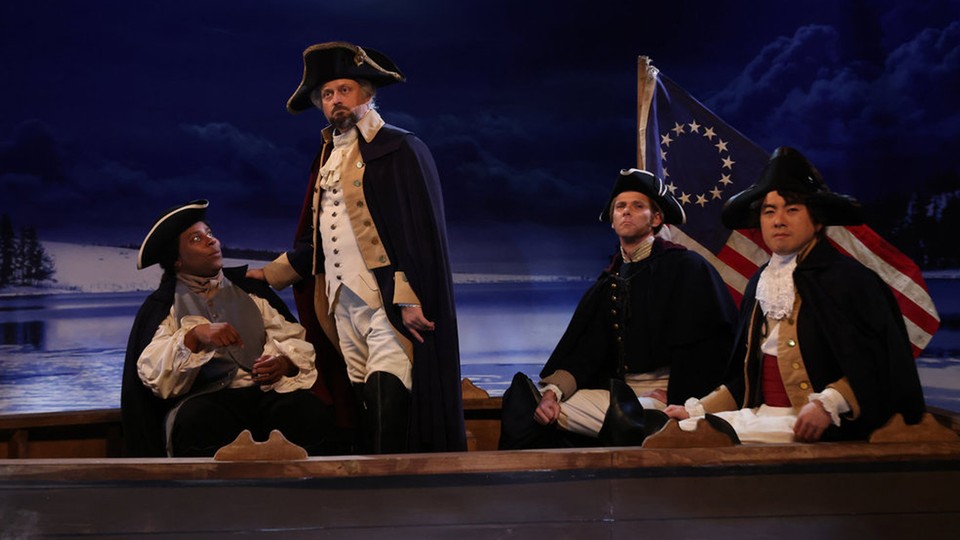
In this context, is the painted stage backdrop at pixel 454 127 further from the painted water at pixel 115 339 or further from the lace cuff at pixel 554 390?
the lace cuff at pixel 554 390

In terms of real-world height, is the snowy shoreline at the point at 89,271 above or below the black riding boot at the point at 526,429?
above

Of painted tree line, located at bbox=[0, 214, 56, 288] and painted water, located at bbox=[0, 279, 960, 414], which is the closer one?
painted water, located at bbox=[0, 279, 960, 414]

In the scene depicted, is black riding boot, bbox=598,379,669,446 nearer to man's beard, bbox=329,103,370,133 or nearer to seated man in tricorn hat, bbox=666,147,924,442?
seated man in tricorn hat, bbox=666,147,924,442

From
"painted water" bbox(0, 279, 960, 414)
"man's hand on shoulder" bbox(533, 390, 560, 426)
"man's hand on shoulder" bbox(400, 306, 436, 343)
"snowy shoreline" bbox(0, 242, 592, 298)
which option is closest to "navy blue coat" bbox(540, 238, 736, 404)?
"man's hand on shoulder" bbox(533, 390, 560, 426)

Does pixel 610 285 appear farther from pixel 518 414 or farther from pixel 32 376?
pixel 32 376

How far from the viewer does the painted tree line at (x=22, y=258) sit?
730 centimetres

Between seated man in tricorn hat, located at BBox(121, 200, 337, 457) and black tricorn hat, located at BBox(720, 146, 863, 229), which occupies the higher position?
black tricorn hat, located at BBox(720, 146, 863, 229)

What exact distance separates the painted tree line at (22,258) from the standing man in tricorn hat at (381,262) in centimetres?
468

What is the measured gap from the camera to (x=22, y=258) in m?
7.36

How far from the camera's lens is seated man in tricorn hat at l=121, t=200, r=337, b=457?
3.28 metres

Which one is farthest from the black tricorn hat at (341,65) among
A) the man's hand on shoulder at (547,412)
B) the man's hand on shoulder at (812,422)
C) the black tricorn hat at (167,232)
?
the man's hand on shoulder at (812,422)

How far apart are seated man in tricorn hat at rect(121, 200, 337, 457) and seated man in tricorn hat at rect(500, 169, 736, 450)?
0.78 metres

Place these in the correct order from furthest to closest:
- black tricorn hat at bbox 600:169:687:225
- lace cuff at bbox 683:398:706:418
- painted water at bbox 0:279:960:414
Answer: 1. painted water at bbox 0:279:960:414
2. black tricorn hat at bbox 600:169:687:225
3. lace cuff at bbox 683:398:706:418

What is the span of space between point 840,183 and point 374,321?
193 inches
